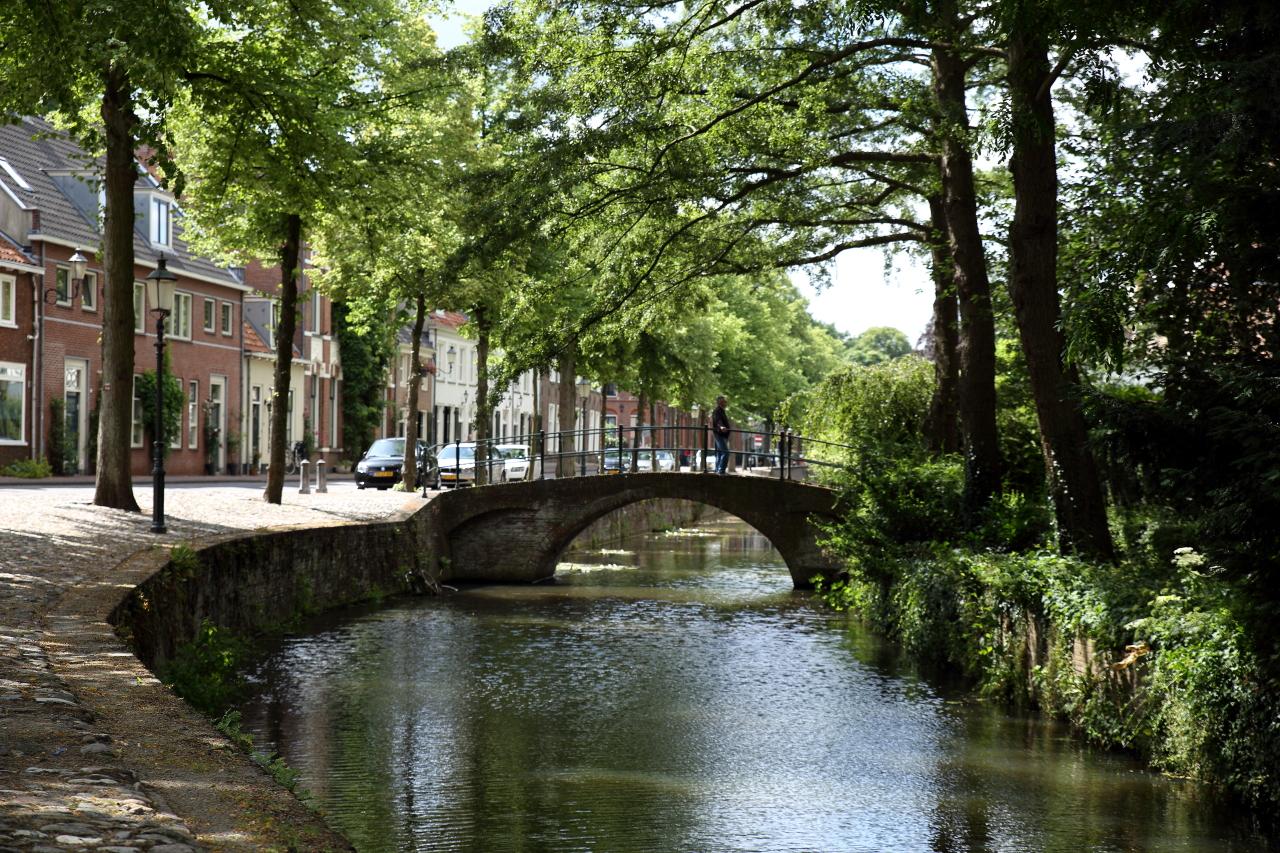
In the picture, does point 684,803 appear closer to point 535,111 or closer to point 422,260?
point 535,111

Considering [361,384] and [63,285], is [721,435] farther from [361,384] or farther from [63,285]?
[361,384]

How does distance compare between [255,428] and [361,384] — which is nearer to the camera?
[255,428]

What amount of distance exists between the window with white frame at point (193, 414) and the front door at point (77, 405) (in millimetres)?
5569

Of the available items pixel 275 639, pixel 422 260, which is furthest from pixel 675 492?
pixel 275 639

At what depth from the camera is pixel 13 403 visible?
36875mm

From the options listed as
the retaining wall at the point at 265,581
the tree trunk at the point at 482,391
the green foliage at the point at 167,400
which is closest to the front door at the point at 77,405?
the green foliage at the point at 167,400

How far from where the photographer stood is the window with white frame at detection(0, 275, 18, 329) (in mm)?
36562

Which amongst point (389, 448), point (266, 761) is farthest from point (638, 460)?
point (266, 761)

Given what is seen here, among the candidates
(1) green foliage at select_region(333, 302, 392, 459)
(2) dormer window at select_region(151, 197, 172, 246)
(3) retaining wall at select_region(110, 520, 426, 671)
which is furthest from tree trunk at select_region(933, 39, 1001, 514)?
Result: (1) green foliage at select_region(333, 302, 392, 459)

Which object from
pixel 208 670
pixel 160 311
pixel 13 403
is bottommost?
pixel 208 670

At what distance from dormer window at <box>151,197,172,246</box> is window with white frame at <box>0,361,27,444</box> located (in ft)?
25.0

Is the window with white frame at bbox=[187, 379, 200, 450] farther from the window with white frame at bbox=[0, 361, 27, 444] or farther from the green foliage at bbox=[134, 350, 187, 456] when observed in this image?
the window with white frame at bbox=[0, 361, 27, 444]

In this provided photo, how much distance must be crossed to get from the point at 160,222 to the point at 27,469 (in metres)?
10.9

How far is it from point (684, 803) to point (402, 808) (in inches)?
77.1
